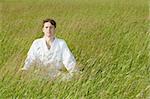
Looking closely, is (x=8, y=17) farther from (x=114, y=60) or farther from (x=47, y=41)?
(x=114, y=60)

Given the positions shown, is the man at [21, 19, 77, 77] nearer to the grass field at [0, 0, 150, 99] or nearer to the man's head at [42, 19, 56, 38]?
the man's head at [42, 19, 56, 38]

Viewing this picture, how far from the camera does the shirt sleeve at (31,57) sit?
19.4 feet

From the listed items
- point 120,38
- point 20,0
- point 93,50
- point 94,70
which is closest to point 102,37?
point 120,38

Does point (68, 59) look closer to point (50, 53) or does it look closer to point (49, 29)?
point (50, 53)

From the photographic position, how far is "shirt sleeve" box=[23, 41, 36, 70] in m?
5.91

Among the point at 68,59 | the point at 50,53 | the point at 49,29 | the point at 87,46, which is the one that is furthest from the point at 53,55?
the point at 87,46

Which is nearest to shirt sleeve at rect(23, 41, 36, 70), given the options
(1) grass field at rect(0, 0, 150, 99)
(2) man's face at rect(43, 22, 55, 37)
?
(1) grass field at rect(0, 0, 150, 99)

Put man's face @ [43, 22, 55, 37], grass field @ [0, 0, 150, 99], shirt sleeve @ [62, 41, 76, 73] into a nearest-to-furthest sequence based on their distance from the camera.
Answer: grass field @ [0, 0, 150, 99] → shirt sleeve @ [62, 41, 76, 73] → man's face @ [43, 22, 55, 37]

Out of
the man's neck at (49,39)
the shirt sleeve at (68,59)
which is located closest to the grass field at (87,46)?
the shirt sleeve at (68,59)

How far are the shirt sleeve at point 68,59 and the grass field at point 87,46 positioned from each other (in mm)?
92

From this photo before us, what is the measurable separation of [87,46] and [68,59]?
0.73 meters

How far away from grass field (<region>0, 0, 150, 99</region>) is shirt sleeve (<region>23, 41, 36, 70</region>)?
0.39 ft

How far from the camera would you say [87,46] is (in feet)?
21.9

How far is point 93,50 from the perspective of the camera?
21.2 feet
